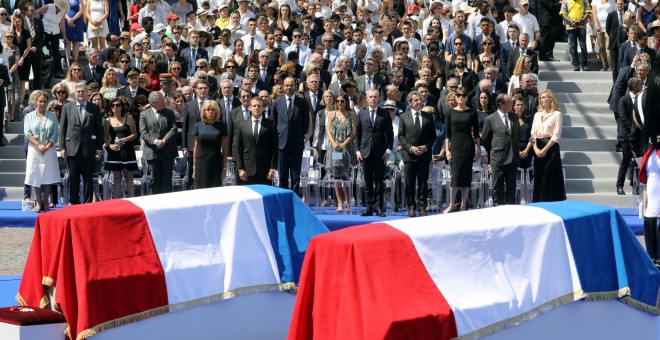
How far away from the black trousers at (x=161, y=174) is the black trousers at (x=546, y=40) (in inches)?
343

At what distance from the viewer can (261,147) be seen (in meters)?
16.2

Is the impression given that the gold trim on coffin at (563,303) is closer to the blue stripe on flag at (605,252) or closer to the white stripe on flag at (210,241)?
the blue stripe on flag at (605,252)

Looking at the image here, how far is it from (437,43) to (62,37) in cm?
692

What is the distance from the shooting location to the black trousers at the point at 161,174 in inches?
685

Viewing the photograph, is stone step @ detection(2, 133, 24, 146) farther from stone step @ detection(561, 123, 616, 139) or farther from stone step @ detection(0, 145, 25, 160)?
stone step @ detection(561, 123, 616, 139)

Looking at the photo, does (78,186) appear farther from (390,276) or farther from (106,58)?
(390,276)

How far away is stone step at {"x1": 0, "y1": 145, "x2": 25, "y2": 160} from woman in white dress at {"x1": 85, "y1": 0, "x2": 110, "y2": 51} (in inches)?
129

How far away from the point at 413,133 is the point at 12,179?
6.43 m

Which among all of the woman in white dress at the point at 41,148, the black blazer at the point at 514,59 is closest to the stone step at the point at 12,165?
the woman in white dress at the point at 41,148

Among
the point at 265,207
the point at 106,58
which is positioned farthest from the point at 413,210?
the point at 265,207

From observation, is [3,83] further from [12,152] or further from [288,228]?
[288,228]

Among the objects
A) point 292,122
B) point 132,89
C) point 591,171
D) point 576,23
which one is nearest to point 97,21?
point 132,89

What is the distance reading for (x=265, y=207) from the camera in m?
9.44

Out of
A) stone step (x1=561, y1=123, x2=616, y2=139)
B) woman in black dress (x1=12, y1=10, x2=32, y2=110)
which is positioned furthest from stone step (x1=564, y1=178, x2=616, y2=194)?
woman in black dress (x1=12, y1=10, x2=32, y2=110)
